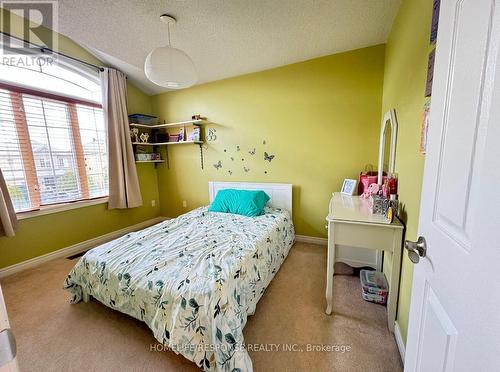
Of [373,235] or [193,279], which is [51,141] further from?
[373,235]

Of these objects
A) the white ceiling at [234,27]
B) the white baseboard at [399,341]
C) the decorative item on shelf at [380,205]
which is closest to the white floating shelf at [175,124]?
the white ceiling at [234,27]

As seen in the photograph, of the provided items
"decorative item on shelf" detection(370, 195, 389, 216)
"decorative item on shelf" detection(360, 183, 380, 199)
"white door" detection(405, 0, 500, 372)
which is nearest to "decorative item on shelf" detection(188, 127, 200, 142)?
"decorative item on shelf" detection(360, 183, 380, 199)

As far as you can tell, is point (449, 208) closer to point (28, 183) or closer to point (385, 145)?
point (385, 145)

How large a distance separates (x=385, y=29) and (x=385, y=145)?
1.11 metres

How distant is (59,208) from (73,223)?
27cm

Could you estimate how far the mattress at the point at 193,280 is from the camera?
1.14 meters

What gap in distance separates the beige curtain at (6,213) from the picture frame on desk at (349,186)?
3540 mm

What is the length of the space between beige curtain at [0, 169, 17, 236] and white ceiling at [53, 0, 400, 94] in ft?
5.59

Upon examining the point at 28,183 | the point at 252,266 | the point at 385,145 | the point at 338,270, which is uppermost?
the point at 385,145

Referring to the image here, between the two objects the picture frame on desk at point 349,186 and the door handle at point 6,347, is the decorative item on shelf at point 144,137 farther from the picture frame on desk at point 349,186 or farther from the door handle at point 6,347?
the door handle at point 6,347

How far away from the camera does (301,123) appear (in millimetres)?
2693

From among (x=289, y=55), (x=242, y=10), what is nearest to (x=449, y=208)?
(x=242, y=10)

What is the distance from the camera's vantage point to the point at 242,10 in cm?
171

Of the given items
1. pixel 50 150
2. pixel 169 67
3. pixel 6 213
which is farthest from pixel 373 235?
pixel 50 150
